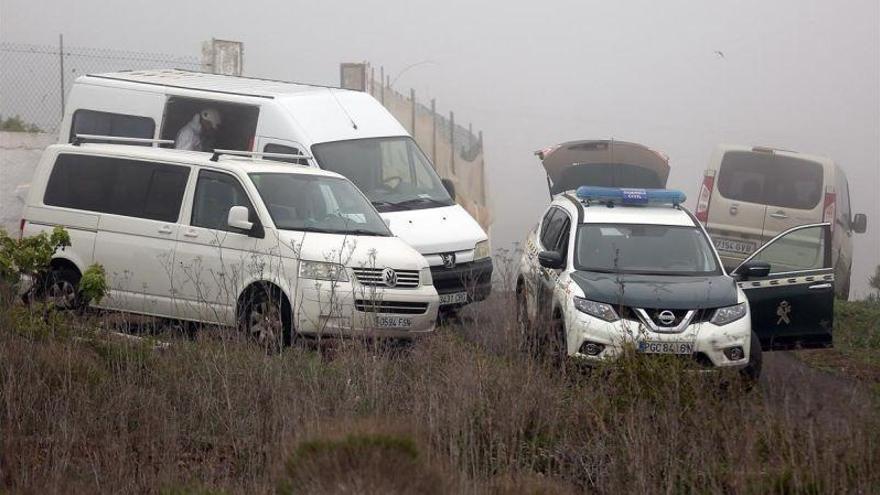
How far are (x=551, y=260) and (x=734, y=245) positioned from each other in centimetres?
738

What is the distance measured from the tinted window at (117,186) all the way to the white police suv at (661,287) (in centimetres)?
325

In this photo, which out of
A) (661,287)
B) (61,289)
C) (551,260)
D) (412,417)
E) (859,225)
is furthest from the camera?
(859,225)

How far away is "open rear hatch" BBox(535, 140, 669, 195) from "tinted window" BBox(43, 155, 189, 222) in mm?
7621

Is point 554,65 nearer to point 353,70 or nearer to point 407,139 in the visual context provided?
point 353,70

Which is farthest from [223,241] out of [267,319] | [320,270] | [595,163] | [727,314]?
[595,163]

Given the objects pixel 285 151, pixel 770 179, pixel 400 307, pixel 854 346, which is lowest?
pixel 854 346

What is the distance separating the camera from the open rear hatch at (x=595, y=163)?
18500 millimetres

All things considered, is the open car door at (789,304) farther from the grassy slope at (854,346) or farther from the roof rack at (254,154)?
the roof rack at (254,154)

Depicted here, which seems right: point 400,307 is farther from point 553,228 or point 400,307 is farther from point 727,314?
point 727,314

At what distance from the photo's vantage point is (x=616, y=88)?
98.8ft

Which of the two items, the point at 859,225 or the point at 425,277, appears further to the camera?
the point at 859,225

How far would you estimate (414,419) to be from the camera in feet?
21.9

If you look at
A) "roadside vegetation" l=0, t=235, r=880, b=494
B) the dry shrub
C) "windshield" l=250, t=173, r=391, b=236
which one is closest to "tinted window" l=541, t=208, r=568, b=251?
"windshield" l=250, t=173, r=391, b=236

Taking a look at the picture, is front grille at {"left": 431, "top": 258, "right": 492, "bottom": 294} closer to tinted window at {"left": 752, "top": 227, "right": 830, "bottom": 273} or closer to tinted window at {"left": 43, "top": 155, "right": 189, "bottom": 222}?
tinted window at {"left": 43, "top": 155, "right": 189, "bottom": 222}
